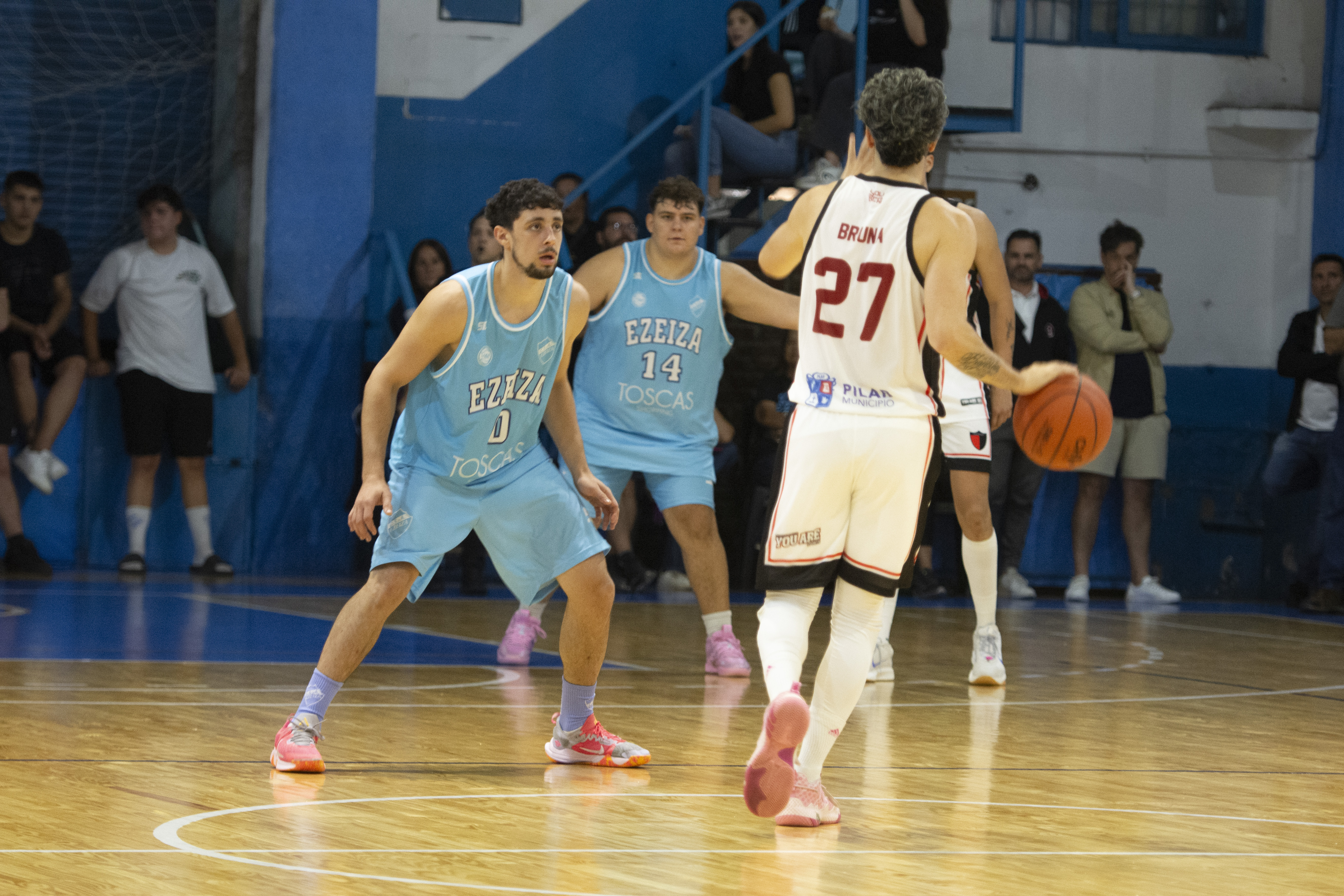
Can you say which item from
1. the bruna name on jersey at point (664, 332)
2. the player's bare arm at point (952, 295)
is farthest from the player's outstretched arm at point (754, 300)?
the player's bare arm at point (952, 295)

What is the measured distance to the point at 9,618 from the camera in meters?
8.00

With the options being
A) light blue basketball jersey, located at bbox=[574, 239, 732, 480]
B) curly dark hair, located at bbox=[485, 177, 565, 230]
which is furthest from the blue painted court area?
curly dark hair, located at bbox=[485, 177, 565, 230]

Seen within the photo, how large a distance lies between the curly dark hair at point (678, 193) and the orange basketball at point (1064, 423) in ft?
8.71

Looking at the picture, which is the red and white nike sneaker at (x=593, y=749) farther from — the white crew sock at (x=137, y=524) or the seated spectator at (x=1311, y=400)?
the seated spectator at (x=1311, y=400)

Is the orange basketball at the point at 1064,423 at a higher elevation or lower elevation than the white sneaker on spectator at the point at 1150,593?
higher

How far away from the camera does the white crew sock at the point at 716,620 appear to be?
22.9ft

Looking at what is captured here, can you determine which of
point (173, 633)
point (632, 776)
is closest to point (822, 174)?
point (173, 633)

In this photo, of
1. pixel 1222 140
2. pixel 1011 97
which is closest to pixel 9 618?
pixel 1011 97

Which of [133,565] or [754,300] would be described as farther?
[133,565]

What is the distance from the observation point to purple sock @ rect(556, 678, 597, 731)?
187 inches

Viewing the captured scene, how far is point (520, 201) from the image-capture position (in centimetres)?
468

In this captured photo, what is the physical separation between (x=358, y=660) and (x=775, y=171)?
7555 mm

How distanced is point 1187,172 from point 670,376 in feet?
26.4

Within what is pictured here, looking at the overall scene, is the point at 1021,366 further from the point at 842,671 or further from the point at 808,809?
the point at 808,809
